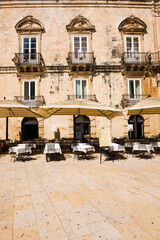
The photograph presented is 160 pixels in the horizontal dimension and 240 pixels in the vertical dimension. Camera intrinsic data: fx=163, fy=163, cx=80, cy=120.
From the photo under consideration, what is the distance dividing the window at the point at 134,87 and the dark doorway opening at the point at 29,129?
9.46 meters

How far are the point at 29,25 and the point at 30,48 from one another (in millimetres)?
2307

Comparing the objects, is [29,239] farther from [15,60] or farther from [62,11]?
[62,11]

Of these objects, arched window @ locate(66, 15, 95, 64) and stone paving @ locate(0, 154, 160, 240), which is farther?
arched window @ locate(66, 15, 95, 64)

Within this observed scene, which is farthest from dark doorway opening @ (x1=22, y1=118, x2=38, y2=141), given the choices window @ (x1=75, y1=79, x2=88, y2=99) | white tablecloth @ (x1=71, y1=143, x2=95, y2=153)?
white tablecloth @ (x1=71, y1=143, x2=95, y2=153)

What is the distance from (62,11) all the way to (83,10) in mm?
2080

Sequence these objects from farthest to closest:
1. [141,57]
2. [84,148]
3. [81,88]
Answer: [141,57]
[81,88]
[84,148]

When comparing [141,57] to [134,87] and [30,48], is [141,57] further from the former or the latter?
[30,48]

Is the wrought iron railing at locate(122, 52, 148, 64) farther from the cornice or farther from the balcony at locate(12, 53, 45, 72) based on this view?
the balcony at locate(12, 53, 45, 72)

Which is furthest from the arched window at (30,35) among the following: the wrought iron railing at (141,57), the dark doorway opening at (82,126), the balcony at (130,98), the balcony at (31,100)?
the balcony at (130,98)

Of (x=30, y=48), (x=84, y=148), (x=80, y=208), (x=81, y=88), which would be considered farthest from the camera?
(x=30, y=48)

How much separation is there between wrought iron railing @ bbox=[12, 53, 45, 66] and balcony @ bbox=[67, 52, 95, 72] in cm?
267

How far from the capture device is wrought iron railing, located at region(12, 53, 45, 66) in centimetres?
1498

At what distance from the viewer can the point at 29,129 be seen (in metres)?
15.6

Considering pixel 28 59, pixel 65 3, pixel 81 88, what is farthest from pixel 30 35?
pixel 81 88
